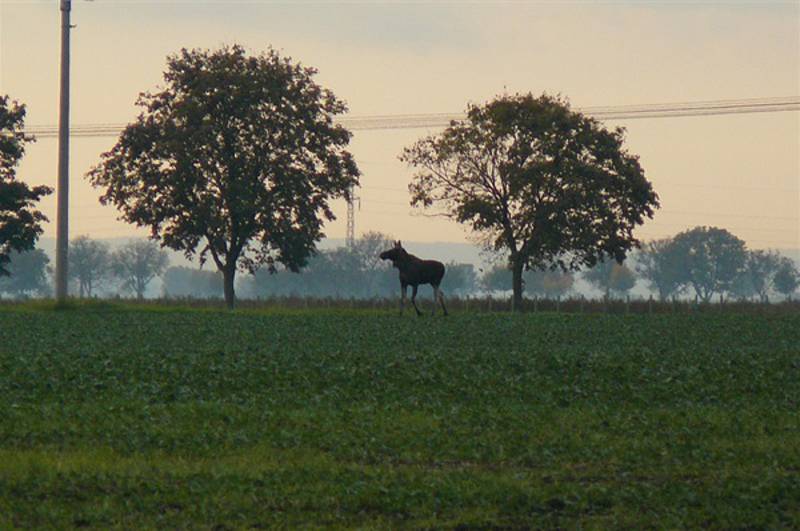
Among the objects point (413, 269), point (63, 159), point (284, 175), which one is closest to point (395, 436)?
point (63, 159)

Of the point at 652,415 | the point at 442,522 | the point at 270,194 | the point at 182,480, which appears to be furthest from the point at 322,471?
the point at 270,194

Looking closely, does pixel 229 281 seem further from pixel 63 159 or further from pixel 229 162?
pixel 63 159

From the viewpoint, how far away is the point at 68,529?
14688 mm

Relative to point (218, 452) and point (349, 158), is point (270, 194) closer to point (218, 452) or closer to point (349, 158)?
point (349, 158)

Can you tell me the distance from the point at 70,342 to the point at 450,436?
22330mm

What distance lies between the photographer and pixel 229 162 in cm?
9494

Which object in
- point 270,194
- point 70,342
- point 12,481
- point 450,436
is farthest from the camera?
point 270,194

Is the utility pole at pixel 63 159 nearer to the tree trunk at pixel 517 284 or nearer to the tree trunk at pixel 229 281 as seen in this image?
the tree trunk at pixel 229 281

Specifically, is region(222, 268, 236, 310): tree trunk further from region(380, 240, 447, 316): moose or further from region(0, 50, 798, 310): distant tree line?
region(380, 240, 447, 316): moose

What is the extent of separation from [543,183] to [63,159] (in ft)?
130

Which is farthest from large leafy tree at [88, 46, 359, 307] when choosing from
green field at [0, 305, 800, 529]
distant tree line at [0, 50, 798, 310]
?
green field at [0, 305, 800, 529]

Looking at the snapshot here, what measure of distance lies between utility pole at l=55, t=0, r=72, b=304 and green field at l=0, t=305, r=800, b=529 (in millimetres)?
27845

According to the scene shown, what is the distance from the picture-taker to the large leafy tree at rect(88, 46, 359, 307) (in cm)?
9425

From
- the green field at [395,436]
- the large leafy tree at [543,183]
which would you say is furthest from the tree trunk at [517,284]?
the green field at [395,436]
